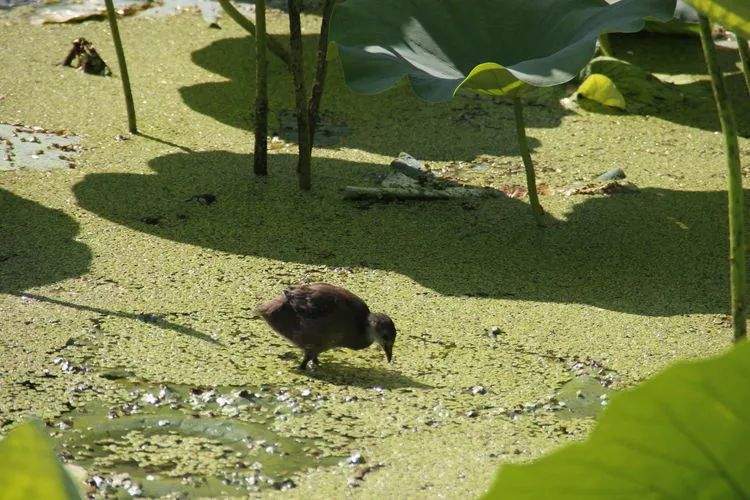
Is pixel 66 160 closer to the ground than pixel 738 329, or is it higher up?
closer to the ground

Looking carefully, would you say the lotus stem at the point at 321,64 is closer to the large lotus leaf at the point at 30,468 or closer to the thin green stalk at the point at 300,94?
the thin green stalk at the point at 300,94

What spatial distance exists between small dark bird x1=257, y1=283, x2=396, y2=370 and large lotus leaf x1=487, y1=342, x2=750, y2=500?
1.64 meters

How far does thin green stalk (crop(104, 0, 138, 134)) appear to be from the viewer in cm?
387

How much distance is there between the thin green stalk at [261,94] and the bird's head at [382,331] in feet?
4.06

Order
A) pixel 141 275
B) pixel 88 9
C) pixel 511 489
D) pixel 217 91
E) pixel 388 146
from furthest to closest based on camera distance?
pixel 88 9 → pixel 217 91 → pixel 388 146 → pixel 141 275 → pixel 511 489

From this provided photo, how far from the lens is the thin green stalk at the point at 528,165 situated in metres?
3.40

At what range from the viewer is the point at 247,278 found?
306cm

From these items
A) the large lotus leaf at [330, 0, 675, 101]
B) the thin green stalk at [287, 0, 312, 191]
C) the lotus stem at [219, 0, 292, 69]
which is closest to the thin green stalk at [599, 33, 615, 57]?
the large lotus leaf at [330, 0, 675, 101]

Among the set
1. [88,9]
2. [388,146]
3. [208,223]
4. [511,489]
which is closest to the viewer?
[511,489]

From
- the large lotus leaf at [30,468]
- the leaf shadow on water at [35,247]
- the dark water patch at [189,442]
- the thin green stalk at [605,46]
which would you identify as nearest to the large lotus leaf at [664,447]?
the large lotus leaf at [30,468]

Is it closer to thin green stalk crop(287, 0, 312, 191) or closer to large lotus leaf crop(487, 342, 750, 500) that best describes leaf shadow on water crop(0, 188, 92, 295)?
thin green stalk crop(287, 0, 312, 191)

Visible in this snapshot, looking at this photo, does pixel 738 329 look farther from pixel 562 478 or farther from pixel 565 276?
pixel 562 478

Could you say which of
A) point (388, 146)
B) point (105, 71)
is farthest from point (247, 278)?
point (105, 71)

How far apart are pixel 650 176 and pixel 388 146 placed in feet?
3.17
